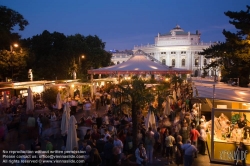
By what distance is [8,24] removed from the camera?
2369 cm

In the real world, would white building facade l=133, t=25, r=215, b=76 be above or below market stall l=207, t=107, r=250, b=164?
above

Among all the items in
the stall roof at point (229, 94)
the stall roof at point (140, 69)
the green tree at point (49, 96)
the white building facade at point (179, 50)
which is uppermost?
the white building facade at point (179, 50)

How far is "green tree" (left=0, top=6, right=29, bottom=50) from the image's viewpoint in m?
21.3

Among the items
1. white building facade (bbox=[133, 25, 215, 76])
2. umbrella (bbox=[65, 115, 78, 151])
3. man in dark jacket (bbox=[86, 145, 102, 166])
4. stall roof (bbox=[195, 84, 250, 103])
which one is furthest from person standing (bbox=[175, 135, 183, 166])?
white building facade (bbox=[133, 25, 215, 76])

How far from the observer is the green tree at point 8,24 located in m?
21.3

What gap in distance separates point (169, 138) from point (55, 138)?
574 centimetres

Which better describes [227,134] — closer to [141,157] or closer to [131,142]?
[131,142]

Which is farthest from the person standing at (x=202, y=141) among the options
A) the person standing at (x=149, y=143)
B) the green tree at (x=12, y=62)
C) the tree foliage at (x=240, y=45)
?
the green tree at (x=12, y=62)

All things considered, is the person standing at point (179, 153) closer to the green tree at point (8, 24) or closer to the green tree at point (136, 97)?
the green tree at point (136, 97)

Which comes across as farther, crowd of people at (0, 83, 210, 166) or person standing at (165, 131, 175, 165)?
person standing at (165, 131, 175, 165)

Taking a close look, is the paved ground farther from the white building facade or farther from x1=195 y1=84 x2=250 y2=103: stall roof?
the white building facade

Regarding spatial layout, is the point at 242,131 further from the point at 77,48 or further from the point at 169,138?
the point at 77,48

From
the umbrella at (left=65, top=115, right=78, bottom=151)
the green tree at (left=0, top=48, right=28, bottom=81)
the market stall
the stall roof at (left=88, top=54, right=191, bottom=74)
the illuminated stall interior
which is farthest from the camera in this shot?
the green tree at (left=0, top=48, right=28, bottom=81)

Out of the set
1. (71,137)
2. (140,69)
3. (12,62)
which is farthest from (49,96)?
(71,137)
